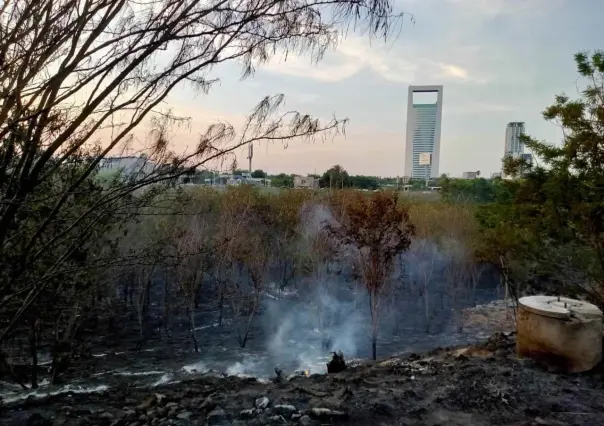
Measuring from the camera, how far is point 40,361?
1005cm

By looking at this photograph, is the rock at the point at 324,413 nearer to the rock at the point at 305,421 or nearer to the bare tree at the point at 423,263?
the rock at the point at 305,421

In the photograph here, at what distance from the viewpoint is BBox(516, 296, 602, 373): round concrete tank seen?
4.57 m

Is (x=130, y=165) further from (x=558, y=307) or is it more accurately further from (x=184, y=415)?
(x=558, y=307)

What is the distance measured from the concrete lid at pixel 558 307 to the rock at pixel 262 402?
115 inches

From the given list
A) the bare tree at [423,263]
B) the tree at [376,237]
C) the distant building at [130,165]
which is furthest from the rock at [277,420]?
the bare tree at [423,263]

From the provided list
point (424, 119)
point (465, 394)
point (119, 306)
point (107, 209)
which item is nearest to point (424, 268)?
point (424, 119)

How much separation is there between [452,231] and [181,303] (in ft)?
33.4

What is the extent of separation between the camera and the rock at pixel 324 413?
3691mm

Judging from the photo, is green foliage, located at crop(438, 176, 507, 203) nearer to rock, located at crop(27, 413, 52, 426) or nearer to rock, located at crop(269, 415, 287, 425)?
rock, located at crop(269, 415, 287, 425)

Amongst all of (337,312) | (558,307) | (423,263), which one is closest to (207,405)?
(558,307)

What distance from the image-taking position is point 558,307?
480cm

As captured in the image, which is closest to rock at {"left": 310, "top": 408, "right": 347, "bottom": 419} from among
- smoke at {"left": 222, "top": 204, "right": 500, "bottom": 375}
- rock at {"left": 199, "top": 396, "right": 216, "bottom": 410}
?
rock at {"left": 199, "top": 396, "right": 216, "bottom": 410}

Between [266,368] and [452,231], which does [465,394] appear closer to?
[266,368]

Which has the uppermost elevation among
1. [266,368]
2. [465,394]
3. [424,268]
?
[465,394]
